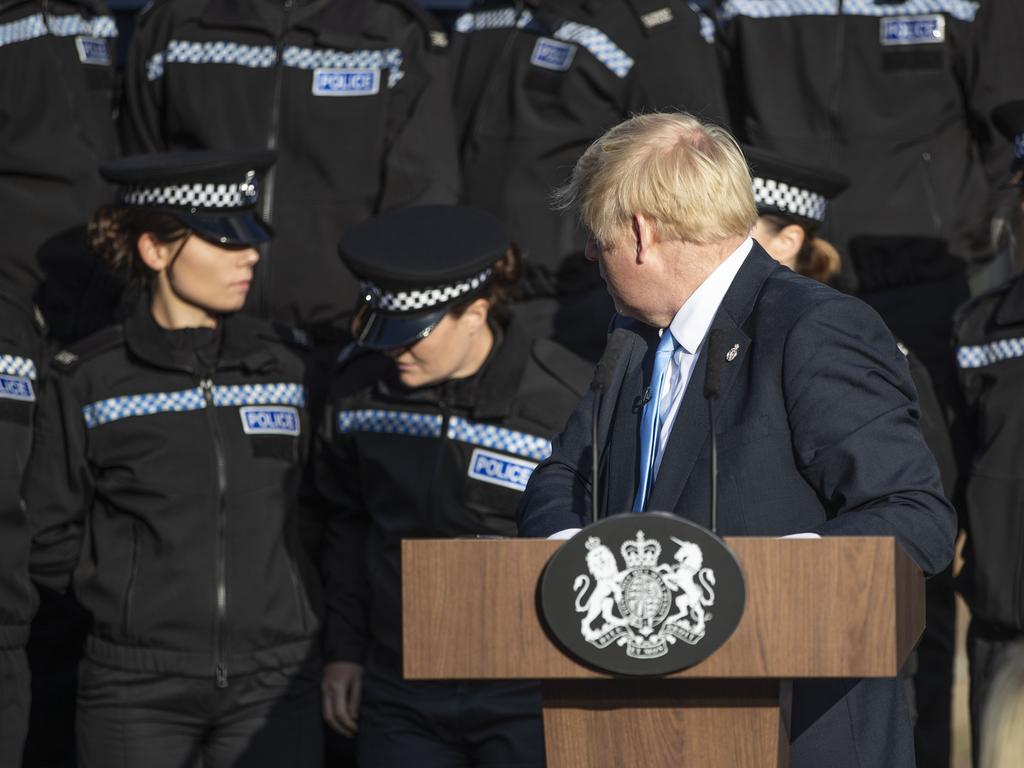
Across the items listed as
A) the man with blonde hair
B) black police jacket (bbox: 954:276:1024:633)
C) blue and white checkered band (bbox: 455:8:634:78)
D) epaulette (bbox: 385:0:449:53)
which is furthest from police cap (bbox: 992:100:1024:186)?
the man with blonde hair

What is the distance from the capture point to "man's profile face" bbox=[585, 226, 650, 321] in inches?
114

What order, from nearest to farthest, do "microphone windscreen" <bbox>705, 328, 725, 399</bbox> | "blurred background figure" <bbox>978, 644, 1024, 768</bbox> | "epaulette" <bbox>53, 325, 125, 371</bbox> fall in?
"microphone windscreen" <bbox>705, 328, 725, 399</bbox>, "blurred background figure" <bbox>978, 644, 1024, 768</bbox>, "epaulette" <bbox>53, 325, 125, 371</bbox>

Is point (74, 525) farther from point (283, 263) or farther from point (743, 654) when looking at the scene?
point (743, 654)

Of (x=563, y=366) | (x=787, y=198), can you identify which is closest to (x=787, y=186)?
(x=787, y=198)

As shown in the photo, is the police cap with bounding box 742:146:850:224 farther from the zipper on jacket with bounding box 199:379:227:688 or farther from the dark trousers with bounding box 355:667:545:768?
the zipper on jacket with bounding box 199:379:227:688

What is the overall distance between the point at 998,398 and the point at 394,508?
68.0 inches

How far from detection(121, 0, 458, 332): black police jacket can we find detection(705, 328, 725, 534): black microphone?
9.87 feet

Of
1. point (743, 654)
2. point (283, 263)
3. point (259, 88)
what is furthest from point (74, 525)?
point (743, 654)

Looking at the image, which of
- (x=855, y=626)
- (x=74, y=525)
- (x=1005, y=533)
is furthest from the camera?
(x=74, y=525)

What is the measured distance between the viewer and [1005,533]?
4.46 metres

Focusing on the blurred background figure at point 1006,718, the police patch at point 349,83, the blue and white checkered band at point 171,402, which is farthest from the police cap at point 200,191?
the blurred background figure at point 1006,718

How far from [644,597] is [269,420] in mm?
2820

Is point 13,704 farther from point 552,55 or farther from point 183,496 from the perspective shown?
point 552,55

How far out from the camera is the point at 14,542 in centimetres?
468
